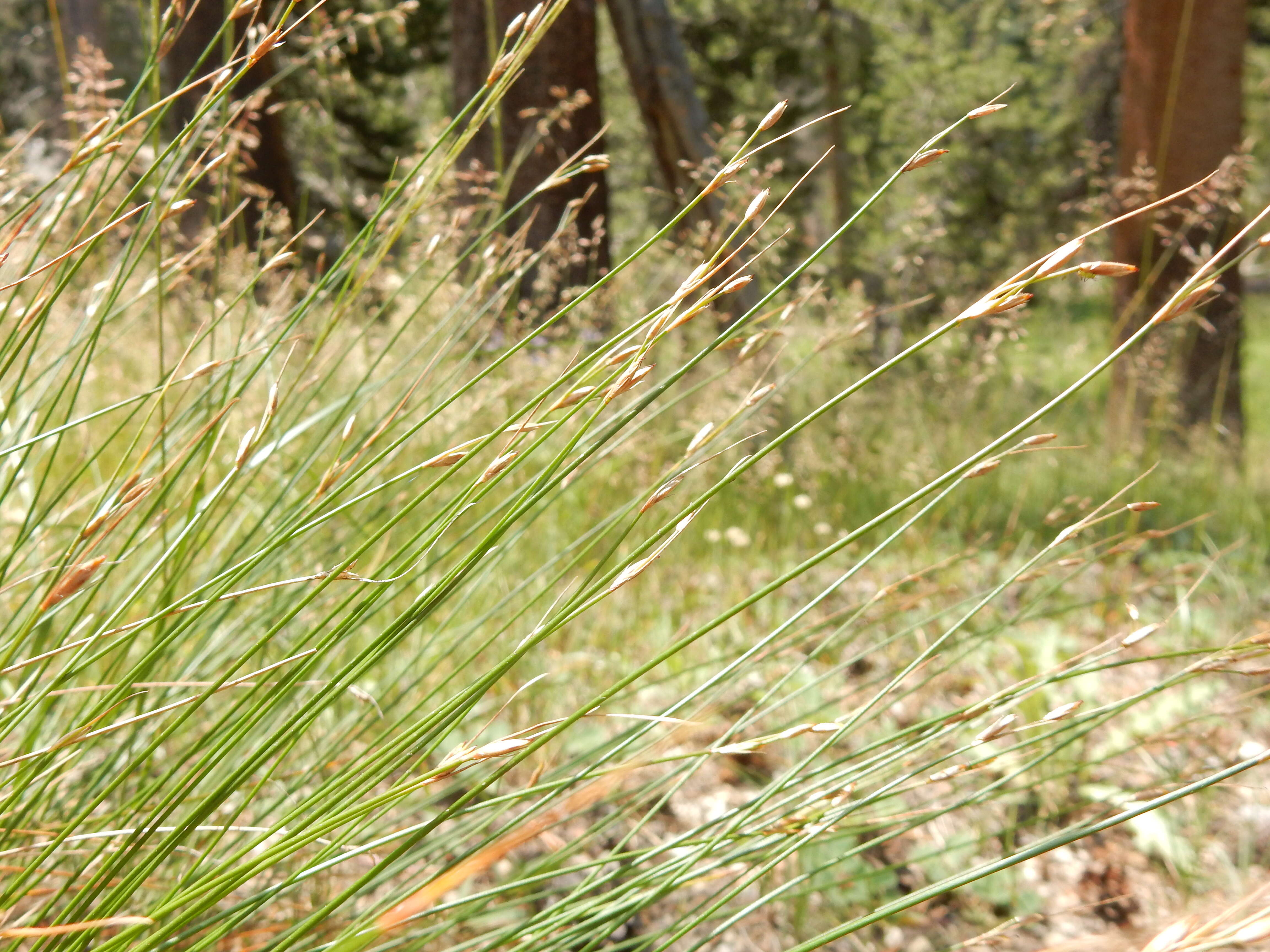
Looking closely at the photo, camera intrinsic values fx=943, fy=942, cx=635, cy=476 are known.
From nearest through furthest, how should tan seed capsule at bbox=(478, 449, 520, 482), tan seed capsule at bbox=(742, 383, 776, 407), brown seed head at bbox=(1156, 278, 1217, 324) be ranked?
1. brown seed head at bbox=(1156, 278, 1217, 324)
2. tan seed capsule at bbox=(478, 449, 520, 482)
3. tan seed capsule at bbox=(742, 383, 776, 407)

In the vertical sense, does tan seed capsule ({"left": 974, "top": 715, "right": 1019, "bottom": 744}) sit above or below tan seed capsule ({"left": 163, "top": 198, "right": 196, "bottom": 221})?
below

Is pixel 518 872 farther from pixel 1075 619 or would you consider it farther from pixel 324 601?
pixel 1075 619

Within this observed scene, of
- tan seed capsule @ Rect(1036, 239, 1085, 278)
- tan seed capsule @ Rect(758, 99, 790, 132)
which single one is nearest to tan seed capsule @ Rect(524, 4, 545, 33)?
tan seed capsule @ Rect(758, 99, 790, 132)

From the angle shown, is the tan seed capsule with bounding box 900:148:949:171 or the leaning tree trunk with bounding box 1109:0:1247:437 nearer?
the tan seed capsule with bounding box 900:148:949:171

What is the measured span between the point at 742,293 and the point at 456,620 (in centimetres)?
188

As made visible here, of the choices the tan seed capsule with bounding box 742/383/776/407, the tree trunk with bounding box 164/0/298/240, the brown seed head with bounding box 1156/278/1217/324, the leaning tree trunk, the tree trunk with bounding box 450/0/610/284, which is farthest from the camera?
the tree trunk with bounding box 164/0/298/240

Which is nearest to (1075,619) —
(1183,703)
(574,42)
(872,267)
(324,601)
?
(1183,703)

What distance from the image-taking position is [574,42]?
13.1 ft

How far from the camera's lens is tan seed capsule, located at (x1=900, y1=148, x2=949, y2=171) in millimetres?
590

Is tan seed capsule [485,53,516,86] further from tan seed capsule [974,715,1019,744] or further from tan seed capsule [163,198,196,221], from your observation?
tan seed capsule [974,715,1019,744]

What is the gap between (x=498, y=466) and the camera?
1.98 feet

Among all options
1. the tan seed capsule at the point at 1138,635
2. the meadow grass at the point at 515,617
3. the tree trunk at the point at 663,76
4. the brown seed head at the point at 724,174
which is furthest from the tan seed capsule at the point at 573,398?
the tree trunk at the point at 663,76

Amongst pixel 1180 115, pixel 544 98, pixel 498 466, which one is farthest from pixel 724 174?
pixel 1180 115

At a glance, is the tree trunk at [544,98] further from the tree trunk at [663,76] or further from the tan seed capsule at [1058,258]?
the tan seed capsule at [1058,258]
